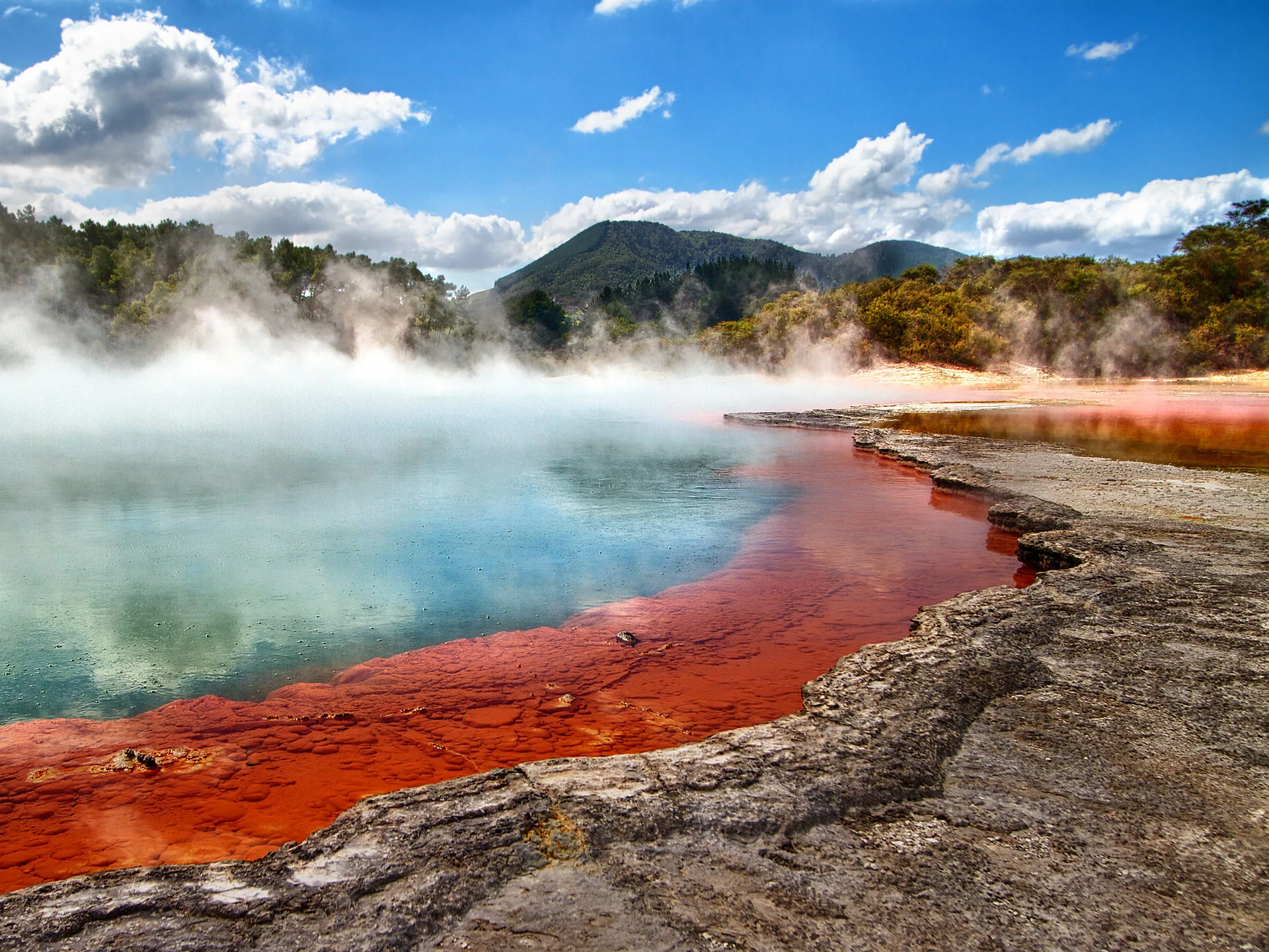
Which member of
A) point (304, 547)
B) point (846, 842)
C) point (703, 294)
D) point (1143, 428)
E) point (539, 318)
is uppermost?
point (703, 294)

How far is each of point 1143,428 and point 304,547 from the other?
2027 cm

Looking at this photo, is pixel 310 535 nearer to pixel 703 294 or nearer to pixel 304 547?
pixel 304 547

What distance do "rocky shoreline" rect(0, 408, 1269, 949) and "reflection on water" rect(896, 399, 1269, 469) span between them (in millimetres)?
11300

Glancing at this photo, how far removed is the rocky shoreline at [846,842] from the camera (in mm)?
2264

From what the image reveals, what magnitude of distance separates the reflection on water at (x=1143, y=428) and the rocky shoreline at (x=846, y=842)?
37.1ft

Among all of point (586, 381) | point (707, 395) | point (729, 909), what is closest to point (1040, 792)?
point (729, 909)

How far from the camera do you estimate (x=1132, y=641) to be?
455cm

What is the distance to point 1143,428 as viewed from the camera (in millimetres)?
19656

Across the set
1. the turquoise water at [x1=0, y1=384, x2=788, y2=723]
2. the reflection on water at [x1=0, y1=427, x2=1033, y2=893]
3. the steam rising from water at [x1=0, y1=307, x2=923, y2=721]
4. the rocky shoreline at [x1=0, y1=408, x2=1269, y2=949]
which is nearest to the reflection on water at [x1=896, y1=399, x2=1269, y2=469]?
the steam rising from water at [x1=0, y1=307, x2=923, y2=721]

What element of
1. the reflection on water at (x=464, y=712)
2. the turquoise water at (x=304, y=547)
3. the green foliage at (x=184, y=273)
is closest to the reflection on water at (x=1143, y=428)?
the turquoise water at (x=304, y=547)

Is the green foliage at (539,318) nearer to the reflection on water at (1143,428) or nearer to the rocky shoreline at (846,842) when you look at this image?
the reflection on water at (1143,428)

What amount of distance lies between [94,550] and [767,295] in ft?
304

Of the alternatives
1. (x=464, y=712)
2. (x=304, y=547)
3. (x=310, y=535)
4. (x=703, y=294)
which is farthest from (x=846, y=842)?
(x=703, y=294)

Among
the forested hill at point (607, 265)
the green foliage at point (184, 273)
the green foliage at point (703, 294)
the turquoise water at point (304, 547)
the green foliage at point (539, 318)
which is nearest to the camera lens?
the turquoise water at point (304, 547)
